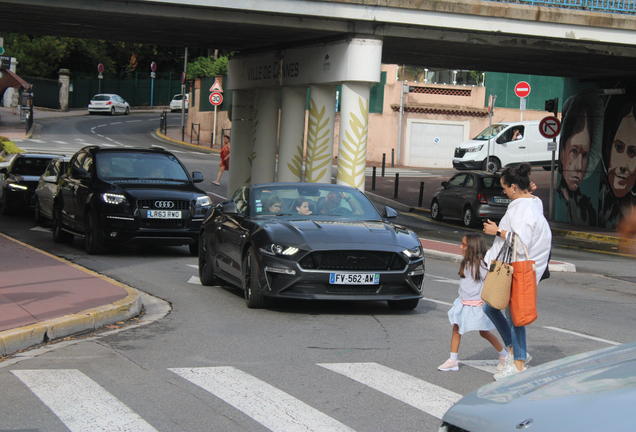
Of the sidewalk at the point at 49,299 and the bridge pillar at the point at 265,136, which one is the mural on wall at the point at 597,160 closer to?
the bridge pillar at the point at 265,136

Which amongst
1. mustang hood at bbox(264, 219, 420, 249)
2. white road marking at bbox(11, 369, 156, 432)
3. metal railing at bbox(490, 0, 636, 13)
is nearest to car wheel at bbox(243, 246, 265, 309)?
mustang hood at bbox(264, 219, 420, 249)

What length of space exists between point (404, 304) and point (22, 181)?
547 inches

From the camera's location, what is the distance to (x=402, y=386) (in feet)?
20.6

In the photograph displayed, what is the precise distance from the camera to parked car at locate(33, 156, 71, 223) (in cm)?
1722

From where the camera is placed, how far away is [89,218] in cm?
1453

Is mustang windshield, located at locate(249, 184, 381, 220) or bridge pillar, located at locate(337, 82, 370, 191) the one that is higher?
bridge pillar, located at locate(337, 82, 370, 191)

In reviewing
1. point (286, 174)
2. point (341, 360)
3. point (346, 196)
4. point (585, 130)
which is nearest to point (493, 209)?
point (585, 130)

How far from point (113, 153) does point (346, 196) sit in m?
6.44

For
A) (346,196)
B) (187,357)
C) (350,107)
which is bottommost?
(187,357)

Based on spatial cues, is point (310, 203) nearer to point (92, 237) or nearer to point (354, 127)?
point (92, 237)

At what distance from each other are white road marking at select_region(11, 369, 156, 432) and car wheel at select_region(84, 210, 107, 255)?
7.90m

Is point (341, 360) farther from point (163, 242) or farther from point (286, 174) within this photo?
point (286, 174)

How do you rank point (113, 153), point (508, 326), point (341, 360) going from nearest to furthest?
point (508, 326) → point (341, 360) → point (113, 153)

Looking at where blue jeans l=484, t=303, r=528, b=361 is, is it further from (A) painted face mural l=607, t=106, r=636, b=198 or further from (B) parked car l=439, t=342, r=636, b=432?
(A) painted face mural l=607, t=106, r=636, b=198
